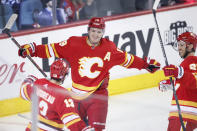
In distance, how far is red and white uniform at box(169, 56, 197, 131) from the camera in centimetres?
375

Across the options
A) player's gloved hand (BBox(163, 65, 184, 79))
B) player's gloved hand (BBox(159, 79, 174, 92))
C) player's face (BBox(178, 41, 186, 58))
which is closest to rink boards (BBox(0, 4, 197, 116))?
player's gloved hand (BBox(159, 79, 174, 92))

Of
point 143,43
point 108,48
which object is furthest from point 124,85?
point 108,48

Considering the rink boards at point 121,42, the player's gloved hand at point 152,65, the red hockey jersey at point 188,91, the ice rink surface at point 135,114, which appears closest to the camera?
the red hockey jersey at point 188,91

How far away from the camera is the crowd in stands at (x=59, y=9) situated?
5629 mm

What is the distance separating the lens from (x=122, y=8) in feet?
20.5

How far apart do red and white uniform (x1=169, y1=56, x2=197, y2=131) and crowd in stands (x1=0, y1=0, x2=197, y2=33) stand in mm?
2311

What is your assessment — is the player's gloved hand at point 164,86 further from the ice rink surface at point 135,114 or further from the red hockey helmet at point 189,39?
the ice rink surface at point 135,114

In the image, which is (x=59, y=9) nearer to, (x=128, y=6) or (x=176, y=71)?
(x=128, y=6)

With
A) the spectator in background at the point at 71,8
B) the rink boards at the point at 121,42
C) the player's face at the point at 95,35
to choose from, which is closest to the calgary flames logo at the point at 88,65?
the player's face at the point at 95,35

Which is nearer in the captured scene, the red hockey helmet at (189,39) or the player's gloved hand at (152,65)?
the red hockey helmet at (189,39)

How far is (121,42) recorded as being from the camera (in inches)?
241

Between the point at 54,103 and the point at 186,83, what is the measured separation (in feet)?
3.41

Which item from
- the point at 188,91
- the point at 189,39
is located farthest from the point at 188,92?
the point at 189,39

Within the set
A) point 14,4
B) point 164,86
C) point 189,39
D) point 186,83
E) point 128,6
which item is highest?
point 14,4
